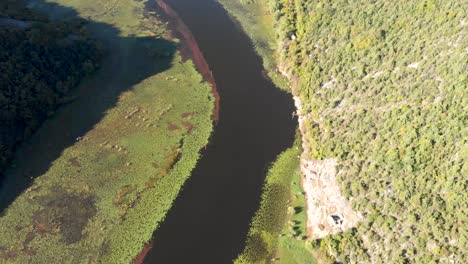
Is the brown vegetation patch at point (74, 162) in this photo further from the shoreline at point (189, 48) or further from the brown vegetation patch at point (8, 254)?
the shoreline at point (189, 48)

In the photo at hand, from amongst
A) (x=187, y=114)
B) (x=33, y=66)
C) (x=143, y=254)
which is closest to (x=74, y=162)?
(x=143, y=254)

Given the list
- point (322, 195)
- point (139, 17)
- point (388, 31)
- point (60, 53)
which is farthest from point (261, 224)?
point (139, 17)

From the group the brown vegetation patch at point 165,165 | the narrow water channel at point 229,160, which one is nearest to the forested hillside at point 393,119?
the narrow water channel at point 229,160

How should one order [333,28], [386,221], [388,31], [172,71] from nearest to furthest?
[386,221], [388,31], [333,28], [172,71]

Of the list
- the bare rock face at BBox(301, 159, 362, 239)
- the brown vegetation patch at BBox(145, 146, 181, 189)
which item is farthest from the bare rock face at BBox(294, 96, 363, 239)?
the brown vegetation patch at BBox(145, 146, 181, 189)

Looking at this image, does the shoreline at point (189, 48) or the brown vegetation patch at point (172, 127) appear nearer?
the brown vegetation patch at point (172, 127)

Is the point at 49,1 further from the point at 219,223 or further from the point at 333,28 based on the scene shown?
the point at 219,223
